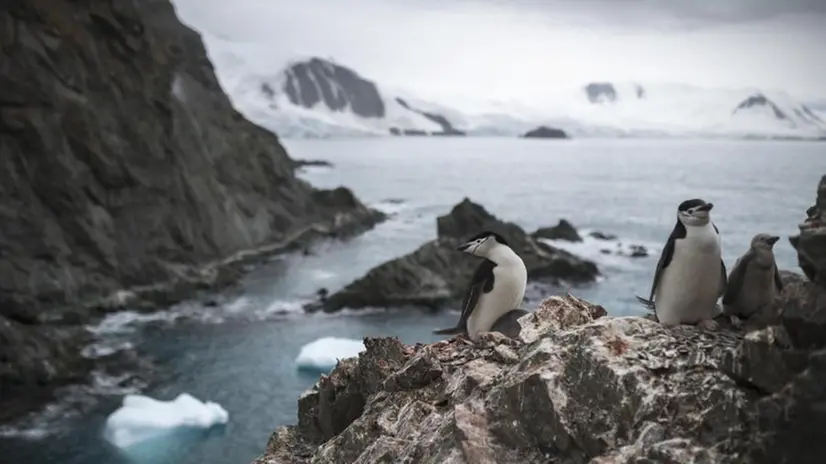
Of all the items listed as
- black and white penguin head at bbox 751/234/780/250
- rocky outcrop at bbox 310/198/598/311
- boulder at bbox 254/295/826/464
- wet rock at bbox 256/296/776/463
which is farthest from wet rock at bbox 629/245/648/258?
black and white penguin head at bbox 751/234/780/250

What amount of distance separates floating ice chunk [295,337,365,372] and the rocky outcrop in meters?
4.70

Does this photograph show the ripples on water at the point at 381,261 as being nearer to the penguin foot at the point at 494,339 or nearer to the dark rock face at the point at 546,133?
the penguin foot at the point at 494,339

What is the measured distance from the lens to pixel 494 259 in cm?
679

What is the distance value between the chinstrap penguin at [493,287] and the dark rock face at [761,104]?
74.7 ft

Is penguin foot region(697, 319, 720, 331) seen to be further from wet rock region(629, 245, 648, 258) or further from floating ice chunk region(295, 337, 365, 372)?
wet rock region(629, 245, 648, 258)

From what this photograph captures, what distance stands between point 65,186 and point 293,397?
40.9 ft

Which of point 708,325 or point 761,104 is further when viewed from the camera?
point 761,104

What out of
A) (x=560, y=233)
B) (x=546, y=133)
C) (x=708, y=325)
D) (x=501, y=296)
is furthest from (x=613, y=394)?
(x=546, y=133)

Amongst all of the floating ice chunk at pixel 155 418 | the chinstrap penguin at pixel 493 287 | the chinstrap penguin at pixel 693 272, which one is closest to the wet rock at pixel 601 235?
the floating ice chunk at pixel 155 418

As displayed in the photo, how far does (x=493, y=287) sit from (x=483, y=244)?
→ 41 centimetres

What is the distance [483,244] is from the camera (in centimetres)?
684

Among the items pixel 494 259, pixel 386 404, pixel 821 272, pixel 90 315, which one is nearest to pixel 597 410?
pixel 821 272

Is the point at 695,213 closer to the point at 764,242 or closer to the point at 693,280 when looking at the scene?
the point at 693,280

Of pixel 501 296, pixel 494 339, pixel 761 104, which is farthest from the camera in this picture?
pixel 761 104
